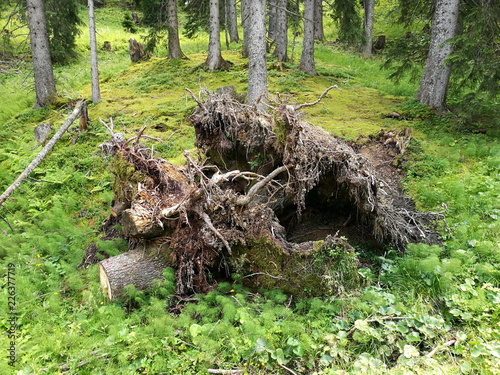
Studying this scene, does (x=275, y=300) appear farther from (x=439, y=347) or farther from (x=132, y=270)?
(x=132, y=270)

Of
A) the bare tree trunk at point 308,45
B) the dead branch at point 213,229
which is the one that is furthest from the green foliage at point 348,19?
the dead branch at point 213,229

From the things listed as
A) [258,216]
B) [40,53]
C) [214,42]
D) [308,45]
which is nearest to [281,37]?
[308,45]

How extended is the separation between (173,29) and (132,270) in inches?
624

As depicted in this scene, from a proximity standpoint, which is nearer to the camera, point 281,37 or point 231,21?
point 281,37

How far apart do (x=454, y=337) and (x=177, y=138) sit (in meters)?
7.81

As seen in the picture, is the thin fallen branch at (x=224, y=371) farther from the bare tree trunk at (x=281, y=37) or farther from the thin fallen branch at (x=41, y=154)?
the bare tree trunk at (x=281, y=37)

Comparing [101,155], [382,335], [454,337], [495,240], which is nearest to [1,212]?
[101,155]

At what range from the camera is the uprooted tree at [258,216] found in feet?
13.3

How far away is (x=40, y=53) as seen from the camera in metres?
11.2

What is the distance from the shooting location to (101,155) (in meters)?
8.43

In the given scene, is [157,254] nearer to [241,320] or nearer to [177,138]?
[241,320]

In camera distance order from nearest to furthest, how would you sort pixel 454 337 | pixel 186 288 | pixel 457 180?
pixel 454 337
pixel 186 288
pixel 457 180

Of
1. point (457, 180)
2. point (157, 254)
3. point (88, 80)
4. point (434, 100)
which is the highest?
point (88, 80)

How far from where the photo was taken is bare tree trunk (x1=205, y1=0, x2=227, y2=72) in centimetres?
1441
